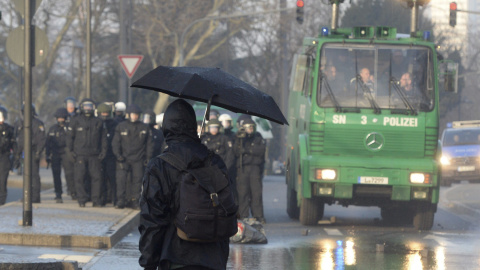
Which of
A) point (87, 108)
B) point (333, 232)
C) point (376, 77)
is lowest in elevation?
point (333, 232)

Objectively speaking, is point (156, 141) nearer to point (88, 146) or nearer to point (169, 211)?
point (88, 146)

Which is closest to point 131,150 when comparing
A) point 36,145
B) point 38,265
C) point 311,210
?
point 36,145

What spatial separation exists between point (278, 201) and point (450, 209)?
390 cm

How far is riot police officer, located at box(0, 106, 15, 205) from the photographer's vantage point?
17.0 meters

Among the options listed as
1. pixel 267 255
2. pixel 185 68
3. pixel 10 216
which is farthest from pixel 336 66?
pixel 185 68

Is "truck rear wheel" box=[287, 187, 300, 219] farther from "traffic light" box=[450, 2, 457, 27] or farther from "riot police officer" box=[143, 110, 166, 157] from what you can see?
"traffic light" box=[450, 2, 457, 27]

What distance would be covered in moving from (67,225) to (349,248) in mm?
3711

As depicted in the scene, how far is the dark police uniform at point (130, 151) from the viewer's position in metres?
16.3

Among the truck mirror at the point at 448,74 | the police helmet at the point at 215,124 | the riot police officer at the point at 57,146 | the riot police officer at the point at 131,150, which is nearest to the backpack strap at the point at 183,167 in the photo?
the truck mirror at the point at 448,74

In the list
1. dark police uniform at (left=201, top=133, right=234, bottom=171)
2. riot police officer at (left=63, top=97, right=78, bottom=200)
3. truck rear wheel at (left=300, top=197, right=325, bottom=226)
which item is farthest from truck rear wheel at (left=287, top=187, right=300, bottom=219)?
riot police officer at (left=63, top=97, right=78, bottom=200)

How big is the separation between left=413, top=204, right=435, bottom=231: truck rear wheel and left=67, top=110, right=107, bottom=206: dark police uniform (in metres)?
5.30

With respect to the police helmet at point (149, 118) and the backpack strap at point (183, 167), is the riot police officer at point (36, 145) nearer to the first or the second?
the police helmet at point (149, 118)

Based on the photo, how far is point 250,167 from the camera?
1595cm

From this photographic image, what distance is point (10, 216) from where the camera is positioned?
13.8 m
